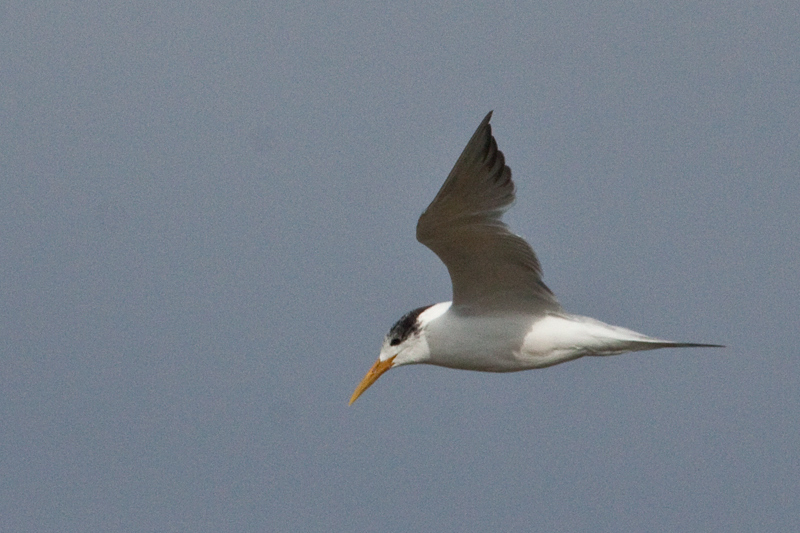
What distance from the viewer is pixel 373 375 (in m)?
7.83

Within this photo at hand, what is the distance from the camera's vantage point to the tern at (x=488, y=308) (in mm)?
6473

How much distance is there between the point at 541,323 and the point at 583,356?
1.20 ft

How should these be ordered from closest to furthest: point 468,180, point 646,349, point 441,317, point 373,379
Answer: point 468,180, point 646,349, point 441,317, point 373,379

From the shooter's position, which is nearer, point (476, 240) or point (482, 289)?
point (476, 240)

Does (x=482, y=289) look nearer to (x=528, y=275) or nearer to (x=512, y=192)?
(x=528, y=275)

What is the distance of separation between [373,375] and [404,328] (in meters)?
0.53

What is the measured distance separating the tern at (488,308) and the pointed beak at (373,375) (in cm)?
3

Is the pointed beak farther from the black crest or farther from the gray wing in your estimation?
the gray wing

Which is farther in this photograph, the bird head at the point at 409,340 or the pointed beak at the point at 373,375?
the pointed beak at the point at 373,375

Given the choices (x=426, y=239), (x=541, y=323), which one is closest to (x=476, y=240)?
(x=426, y=239)

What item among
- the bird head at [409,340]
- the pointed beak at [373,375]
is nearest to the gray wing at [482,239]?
the bird head at [409,340]

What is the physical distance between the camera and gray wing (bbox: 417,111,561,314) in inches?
249

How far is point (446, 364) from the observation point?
7426 mm

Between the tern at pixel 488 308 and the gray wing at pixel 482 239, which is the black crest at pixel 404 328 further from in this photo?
the gray wing at pixel 482 239
